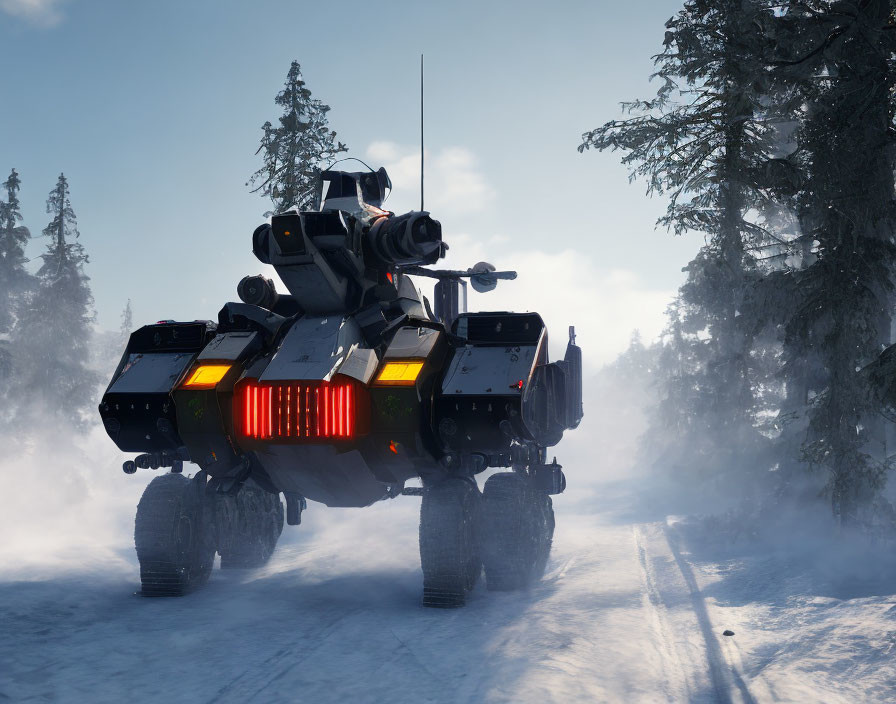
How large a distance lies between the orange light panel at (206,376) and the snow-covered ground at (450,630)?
224 centimetres

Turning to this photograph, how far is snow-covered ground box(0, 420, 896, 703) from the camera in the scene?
5516mm

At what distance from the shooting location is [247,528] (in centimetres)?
1041

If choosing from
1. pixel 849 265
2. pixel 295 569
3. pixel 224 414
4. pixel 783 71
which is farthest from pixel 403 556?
pixel 783 71

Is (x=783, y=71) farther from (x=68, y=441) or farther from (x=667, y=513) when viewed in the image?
(x=68, y=441)

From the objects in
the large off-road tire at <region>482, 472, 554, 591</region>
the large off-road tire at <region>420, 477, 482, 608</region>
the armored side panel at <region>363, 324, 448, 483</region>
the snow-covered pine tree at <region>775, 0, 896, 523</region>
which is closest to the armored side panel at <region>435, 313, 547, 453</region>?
the armored side panel at <region>363, 324, 448, 483</region>

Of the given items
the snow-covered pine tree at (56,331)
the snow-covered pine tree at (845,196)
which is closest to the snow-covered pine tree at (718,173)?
the snow-covered pine tree at (845,196)

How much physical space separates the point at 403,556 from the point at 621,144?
9128mm

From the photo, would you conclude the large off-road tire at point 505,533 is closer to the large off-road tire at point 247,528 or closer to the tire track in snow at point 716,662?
the tire track in snow at point 716,662

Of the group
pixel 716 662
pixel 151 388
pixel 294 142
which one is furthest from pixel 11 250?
pixel 716 662

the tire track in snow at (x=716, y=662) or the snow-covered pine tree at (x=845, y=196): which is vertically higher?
the snow-covered pine tree at (x=845, y=196)

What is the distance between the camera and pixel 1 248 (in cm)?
3014

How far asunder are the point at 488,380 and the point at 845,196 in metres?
5.45

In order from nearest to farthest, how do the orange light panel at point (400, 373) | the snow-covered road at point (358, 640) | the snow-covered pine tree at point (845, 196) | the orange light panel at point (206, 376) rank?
1. the snow-covered road at point (358, 640)
2. the orange light panel at point (400, 373)
3. the orange light panel at point (206, 376)
4. the snow-covered pine tree at point (845, 196)

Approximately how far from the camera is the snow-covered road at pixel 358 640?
5457 millimetres
